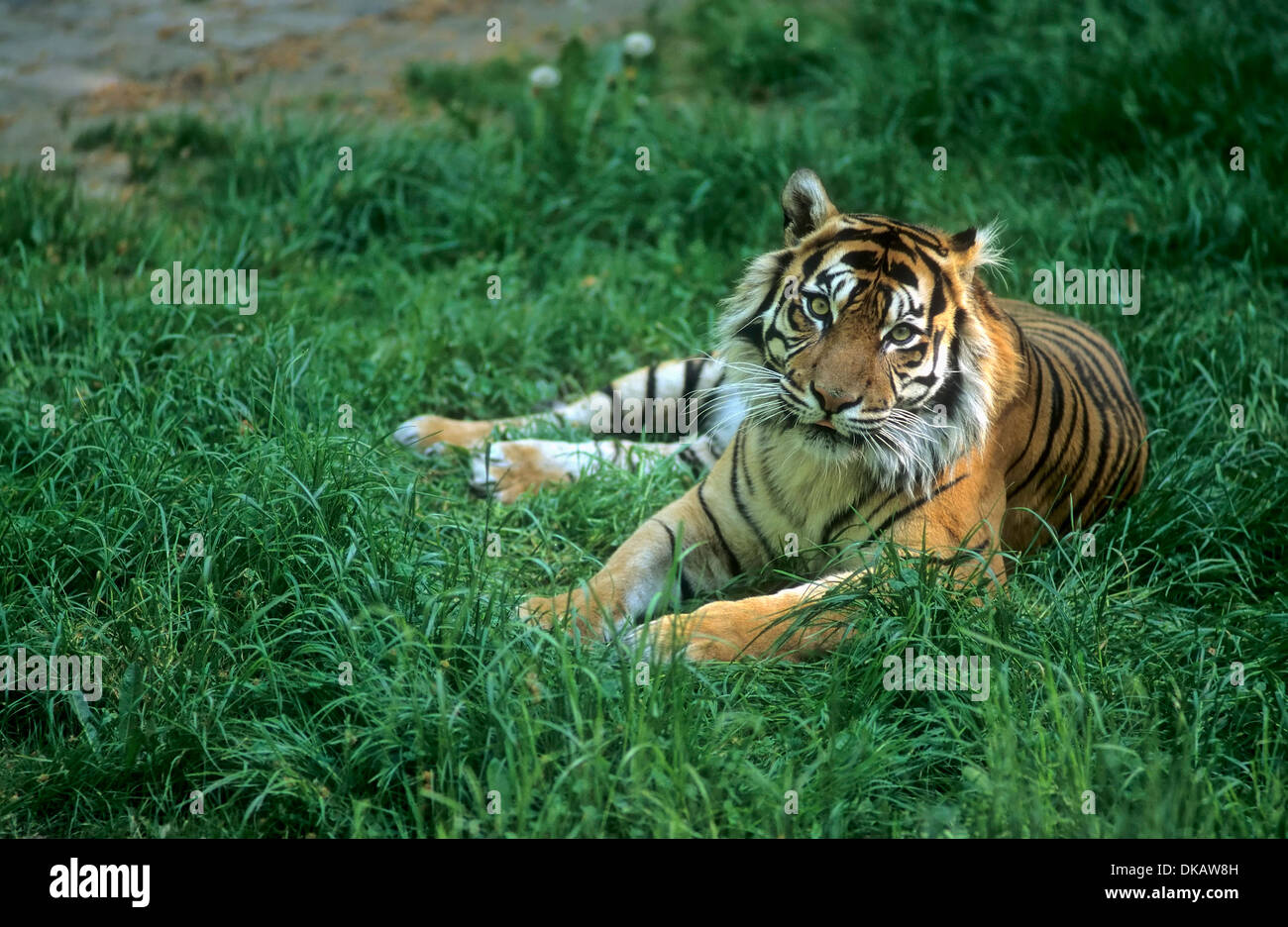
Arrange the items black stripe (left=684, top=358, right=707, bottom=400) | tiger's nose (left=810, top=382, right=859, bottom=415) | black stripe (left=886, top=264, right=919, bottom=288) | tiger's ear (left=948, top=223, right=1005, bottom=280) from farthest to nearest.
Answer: black stripe (left=684, top=358, right=707, bottom=400) → tiger's ear (left=948, top=223, right=1005, bottom=280) → black stripe (left=886, top=264, right=919, bottom=288) → tiger's nose (left=810, top=382, right=859, bottom=415)

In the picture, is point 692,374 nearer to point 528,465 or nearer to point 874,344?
point 528,465

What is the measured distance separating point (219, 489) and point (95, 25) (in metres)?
4.61

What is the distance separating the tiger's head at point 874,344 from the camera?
3.26 m

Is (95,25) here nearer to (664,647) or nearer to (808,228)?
(808,228)

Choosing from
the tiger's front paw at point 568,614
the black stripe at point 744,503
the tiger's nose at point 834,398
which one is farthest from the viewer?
the black stripe at point 744,503

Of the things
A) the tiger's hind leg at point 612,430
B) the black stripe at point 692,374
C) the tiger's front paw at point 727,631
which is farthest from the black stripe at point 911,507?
the black stripe at point 692,374

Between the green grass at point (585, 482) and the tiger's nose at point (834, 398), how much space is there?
0.47 meters

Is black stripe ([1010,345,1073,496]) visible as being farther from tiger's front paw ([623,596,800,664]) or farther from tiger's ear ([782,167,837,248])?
tiger's front paw ([623,596,800,664])

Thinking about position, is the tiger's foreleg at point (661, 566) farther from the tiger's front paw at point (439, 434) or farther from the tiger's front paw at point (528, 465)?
the tiger's front paw at point (439, 434)

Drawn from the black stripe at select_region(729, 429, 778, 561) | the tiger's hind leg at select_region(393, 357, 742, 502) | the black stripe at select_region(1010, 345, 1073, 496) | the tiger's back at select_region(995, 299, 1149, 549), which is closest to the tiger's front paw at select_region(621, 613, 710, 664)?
the black stripe at select_region(729, 429, 778, 561)

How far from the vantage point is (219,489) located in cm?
334

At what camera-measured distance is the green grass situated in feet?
8.62

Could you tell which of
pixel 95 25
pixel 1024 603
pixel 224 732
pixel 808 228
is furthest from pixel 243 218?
pixel 1024 603

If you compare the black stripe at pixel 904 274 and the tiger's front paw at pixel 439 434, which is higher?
the black stripe at pixel 904 274
